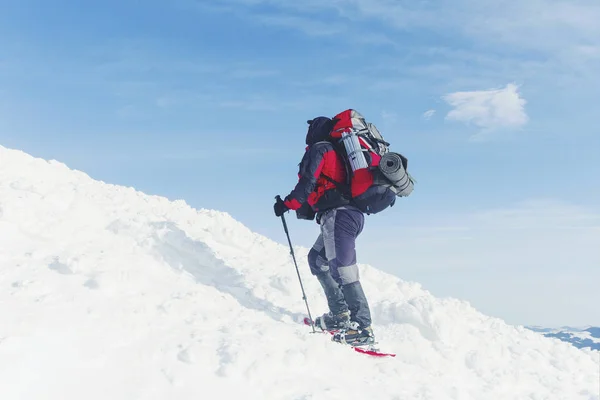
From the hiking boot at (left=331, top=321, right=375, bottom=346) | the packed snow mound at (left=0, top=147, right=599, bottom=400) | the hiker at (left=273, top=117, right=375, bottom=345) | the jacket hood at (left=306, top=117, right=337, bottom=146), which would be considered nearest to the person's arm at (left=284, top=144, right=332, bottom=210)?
the hiker at (left=273, top=117, right=375, bottom=345)

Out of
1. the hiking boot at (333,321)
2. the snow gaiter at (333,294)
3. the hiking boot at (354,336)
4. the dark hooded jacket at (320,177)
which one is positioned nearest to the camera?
the hiking boot at (354,336)

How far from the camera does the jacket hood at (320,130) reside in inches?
305

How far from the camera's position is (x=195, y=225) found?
1209cm

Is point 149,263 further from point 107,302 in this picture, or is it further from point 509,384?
point 509,384

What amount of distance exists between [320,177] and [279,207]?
2.60 ft

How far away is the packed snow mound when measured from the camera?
505 centimetres

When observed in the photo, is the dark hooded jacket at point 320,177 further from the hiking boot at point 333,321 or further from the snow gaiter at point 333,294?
the hiking boot at point 333,321

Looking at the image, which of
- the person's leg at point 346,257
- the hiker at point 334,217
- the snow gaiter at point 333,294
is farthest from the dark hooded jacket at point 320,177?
the snow gaiter at point 333,294

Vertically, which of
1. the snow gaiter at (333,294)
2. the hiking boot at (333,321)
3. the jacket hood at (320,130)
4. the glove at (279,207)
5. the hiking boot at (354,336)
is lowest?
the hiking boot at (354,336)

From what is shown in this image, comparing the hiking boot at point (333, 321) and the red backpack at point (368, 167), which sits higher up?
the red backpack at point (368, 167)

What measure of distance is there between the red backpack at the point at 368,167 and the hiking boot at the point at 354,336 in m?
1.68

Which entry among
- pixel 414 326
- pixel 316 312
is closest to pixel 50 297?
pixel 316 312

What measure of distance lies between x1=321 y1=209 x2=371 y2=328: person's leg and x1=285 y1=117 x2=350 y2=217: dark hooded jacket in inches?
8.6

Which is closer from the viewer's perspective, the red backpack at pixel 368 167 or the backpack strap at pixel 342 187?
the red backpack at pixel 368 167
